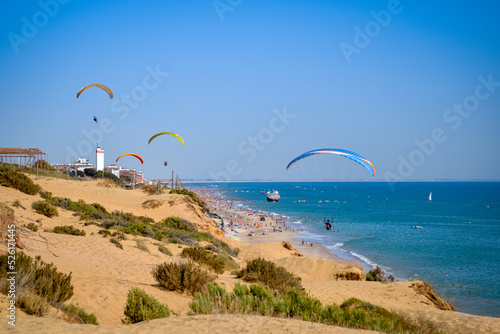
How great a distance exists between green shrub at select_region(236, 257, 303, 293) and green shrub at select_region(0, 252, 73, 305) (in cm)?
501

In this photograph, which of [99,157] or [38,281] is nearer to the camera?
[38,281]

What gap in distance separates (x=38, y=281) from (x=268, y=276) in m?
5.92

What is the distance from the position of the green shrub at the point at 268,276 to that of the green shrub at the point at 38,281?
501cm

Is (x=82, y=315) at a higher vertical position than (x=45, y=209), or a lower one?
lower

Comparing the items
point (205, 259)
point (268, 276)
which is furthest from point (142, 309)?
point (205, 259)

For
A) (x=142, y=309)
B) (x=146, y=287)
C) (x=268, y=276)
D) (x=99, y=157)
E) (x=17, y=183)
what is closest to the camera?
(x=142, y=309)

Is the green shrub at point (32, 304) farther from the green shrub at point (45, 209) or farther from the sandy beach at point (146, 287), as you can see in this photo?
the green shrub at point (45, 209)

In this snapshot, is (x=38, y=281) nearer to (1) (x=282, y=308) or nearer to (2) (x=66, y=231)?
(1) (x=282, y=308)

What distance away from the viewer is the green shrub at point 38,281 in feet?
18.1

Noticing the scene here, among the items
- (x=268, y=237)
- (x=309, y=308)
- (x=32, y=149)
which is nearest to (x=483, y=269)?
(x=268, y=237)

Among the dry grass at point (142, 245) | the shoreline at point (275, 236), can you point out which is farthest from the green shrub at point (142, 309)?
the shoreline at point (275, 236)

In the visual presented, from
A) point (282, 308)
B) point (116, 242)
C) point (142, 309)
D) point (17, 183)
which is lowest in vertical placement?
point (116, 242)

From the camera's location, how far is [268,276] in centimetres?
966

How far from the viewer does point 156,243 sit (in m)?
14.6
